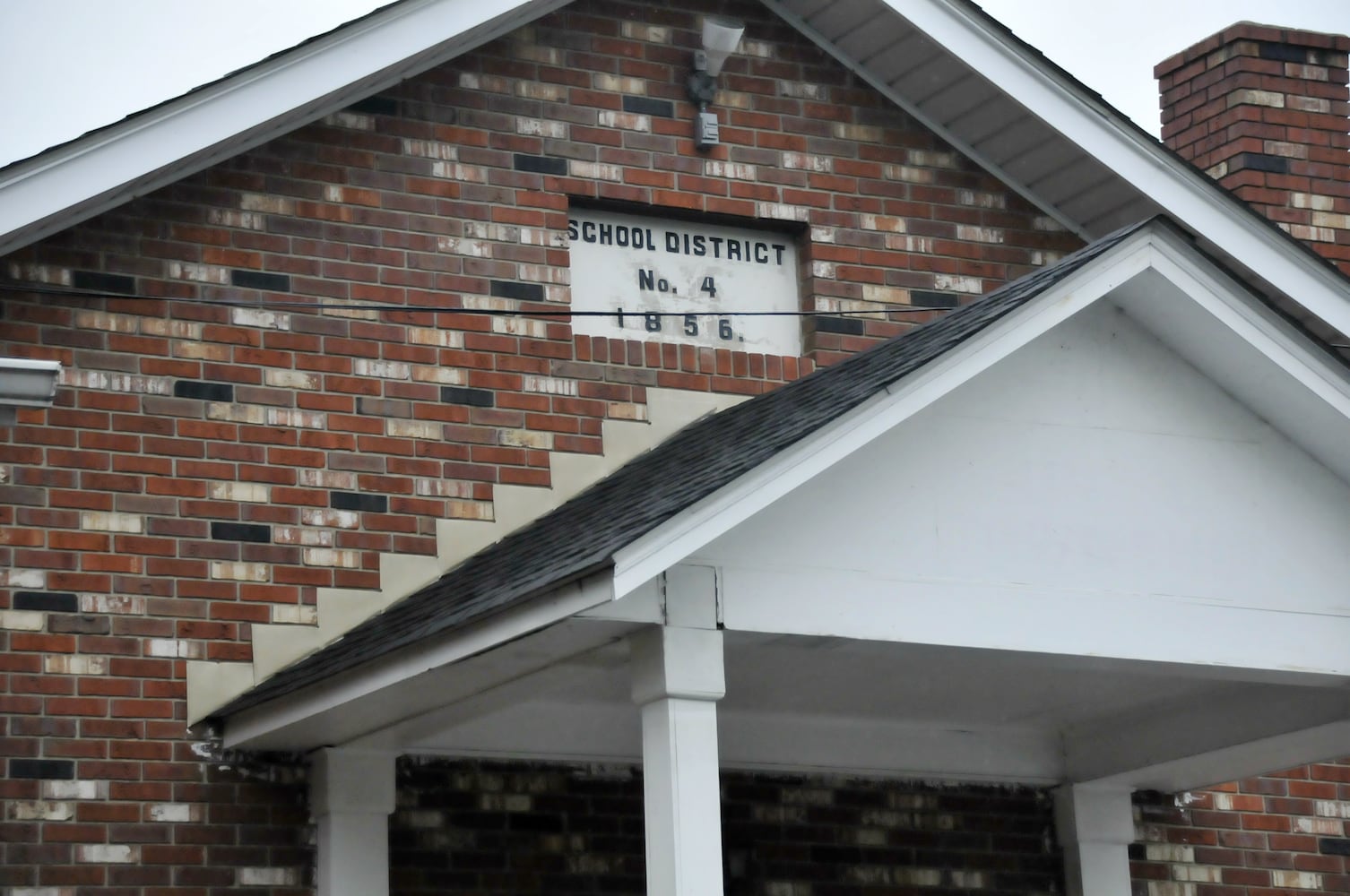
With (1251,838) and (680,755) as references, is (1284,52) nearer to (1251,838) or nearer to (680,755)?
(1251,838)

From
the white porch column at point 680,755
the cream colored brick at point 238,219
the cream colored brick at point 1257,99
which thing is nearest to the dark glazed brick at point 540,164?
the cream colored brick at point 238,219

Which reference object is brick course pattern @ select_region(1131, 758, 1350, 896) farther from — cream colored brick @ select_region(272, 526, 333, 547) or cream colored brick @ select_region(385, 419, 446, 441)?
cream colored brick @ select_region(272, 526, 333, 547)

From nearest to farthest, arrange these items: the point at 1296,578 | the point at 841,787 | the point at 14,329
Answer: the point at 1296,578
the point at 14,329
the point at 841,787

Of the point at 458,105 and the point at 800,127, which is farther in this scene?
the point at 800,127

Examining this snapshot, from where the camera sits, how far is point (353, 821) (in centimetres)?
845

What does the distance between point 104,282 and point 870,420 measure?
11.7 ft

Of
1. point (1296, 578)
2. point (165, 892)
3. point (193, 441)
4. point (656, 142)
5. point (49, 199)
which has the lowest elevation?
point (165, 892)

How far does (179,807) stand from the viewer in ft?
27.7

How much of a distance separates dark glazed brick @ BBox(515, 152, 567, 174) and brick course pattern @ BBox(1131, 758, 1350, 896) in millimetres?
4102

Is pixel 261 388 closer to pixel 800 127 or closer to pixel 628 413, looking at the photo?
pixel 628 413

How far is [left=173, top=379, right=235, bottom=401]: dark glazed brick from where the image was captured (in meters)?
8.95

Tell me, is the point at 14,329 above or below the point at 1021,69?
below

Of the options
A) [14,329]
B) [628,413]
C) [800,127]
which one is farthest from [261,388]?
[800,127]

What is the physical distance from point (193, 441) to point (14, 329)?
0.85 metres
